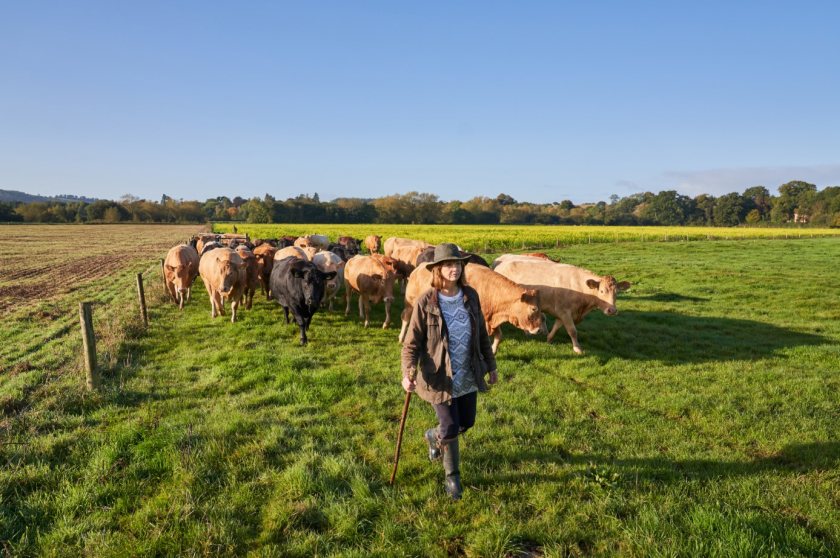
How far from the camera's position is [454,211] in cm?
9538

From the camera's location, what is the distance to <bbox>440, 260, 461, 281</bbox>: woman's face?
3.91 m

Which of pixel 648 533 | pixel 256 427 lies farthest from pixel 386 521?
pixel 256 427

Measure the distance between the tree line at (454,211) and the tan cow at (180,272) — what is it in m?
75.9

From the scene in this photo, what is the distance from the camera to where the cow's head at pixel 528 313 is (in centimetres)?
827

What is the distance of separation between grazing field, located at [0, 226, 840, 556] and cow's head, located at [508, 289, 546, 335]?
2.19 ft

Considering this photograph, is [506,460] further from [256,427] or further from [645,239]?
[645,239]

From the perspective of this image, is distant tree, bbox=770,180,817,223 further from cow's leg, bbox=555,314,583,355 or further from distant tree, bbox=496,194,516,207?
cow's leg, bbox=555,314,583,355

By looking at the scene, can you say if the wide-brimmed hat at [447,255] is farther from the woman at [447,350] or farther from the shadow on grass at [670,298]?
the shadow on grass at [670,298]

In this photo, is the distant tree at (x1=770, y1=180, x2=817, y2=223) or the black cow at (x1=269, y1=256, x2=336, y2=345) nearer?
the black cow at (x1=269, y1=256, x2=336, y2=345)

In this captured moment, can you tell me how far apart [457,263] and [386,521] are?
7.37 ft

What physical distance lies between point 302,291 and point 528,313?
5.08m

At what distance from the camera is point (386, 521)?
369 cm

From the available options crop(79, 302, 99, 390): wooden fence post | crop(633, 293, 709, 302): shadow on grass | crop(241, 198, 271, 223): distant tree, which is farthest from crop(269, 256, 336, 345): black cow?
crop(241, 198, 271, 223): distant tree

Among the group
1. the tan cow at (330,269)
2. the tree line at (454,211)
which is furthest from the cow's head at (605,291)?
the tree line at (454,211)
